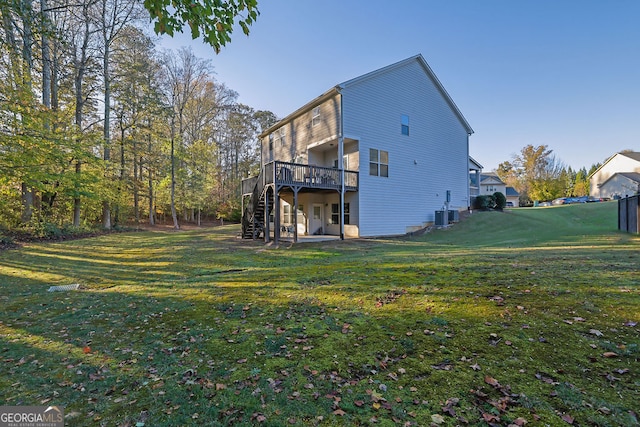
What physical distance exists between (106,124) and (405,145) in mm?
22237

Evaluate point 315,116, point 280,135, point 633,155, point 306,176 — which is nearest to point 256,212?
point 306,176

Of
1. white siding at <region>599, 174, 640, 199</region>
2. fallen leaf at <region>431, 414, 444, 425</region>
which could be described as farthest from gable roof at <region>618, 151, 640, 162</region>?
fallen leaf at <region>431, 414, 444, 425</region>

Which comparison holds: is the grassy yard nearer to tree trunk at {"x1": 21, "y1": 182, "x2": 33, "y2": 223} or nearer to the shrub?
tree trunk at {"x1": 21, "y1": 182, "x2": 33, "y2": 223}

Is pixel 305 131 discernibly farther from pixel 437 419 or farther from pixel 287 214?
pixel 437 419

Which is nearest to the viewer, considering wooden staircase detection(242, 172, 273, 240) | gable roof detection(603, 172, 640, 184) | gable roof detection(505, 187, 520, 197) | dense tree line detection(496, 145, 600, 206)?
wooden staircase detection(242, 172, 273, 240)

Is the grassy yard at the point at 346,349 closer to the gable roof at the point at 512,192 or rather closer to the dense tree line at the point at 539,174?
the dense tree line at the point at 539,174

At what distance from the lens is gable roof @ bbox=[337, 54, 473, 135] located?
618 inches

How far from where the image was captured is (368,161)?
54.1 feet

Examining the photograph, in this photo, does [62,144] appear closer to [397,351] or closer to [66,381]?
[66,381]

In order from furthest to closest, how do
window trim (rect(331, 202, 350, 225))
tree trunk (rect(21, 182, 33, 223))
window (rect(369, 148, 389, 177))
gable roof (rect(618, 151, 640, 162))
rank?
gable roof (rect(618, 151, 640, 162))
window trim (rect(331, 202, 350, 225))
window (rect(369, 148, 389, 177))
tree trunk (rect(21, 182, 33, 223))

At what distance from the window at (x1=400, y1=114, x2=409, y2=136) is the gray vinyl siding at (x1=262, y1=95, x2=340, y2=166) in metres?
4.76

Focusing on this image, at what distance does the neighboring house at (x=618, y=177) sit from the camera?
43.1 meters

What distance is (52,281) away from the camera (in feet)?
23.7

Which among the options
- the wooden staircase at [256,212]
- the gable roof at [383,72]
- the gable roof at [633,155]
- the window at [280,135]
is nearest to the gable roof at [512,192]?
the gable roof at [633,155]
